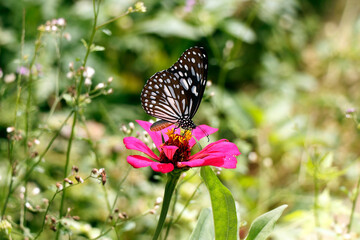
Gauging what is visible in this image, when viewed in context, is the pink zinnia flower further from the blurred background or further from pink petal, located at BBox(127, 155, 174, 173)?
the blurred background

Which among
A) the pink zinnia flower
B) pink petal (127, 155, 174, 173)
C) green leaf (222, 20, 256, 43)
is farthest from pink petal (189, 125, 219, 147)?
green leaf (222, 20, 256, 43)

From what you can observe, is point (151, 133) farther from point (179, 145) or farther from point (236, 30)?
point (236, 30)

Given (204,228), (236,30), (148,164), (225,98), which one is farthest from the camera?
(236,30)

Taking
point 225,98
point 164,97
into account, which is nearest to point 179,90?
point 164,97

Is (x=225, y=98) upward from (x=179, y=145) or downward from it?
downward

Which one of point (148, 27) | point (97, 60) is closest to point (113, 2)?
point (148, 27)

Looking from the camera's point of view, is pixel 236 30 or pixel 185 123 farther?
pixel 236 30

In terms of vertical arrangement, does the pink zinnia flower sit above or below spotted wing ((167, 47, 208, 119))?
below
